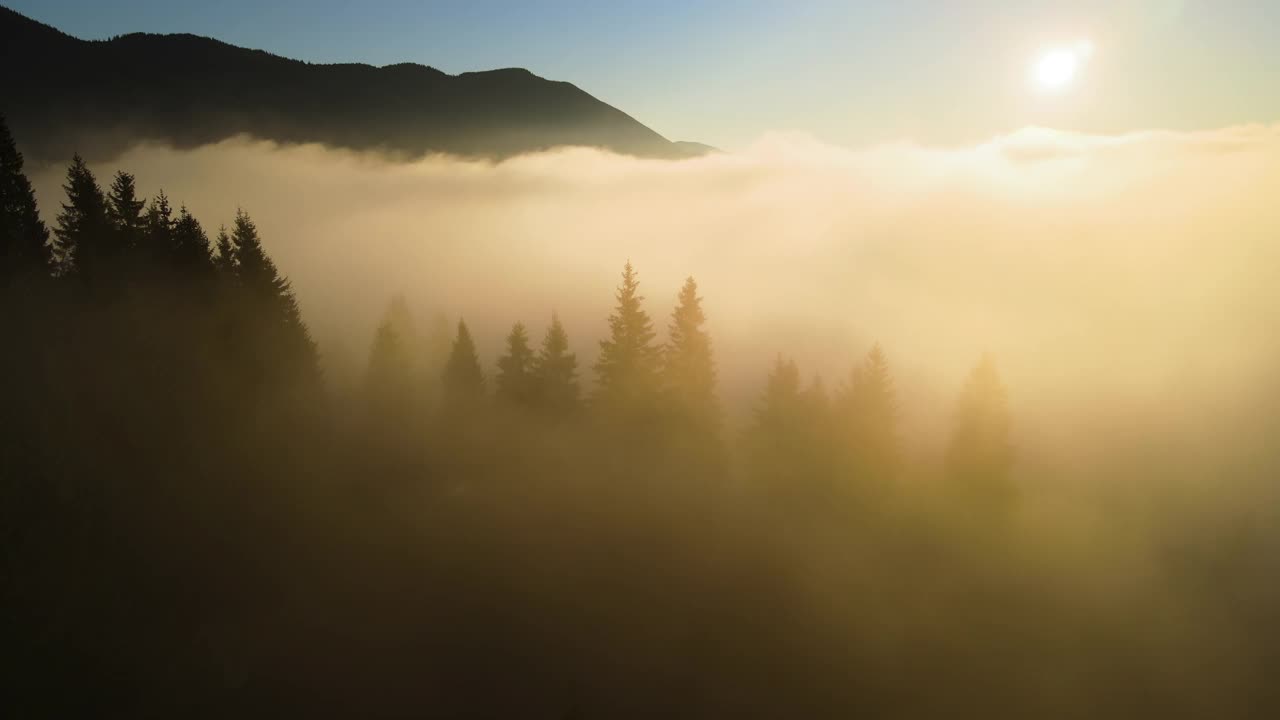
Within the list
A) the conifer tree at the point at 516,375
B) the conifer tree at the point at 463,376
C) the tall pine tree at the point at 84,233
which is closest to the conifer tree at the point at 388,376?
the conifer tree at the point at 463,376

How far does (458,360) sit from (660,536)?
19894mm

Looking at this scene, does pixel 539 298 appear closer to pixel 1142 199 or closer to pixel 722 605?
pixel 722 605

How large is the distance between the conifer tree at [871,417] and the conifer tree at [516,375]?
60.2ft

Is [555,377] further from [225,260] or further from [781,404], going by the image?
[225,260]

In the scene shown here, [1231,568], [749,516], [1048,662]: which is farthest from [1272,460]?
[749,516]

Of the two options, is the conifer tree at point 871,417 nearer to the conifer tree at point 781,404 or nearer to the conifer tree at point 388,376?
the conifer tree at point 781,404

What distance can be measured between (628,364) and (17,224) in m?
26.0

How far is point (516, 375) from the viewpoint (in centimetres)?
3756

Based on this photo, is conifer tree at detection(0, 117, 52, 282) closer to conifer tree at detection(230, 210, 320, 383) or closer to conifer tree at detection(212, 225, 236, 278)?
conifer tree at detection(212, 225, 236, 278)

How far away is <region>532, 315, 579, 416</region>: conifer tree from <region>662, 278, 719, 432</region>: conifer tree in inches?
232

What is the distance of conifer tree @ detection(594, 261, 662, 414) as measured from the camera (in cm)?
3441

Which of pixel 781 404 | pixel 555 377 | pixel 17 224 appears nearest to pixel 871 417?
pixel 781 404

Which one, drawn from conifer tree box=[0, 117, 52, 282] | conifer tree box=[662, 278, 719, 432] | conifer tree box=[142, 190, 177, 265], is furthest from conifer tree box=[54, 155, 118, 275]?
conifer tree box=[662, 278, 719, 432]

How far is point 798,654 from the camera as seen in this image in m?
22.0
